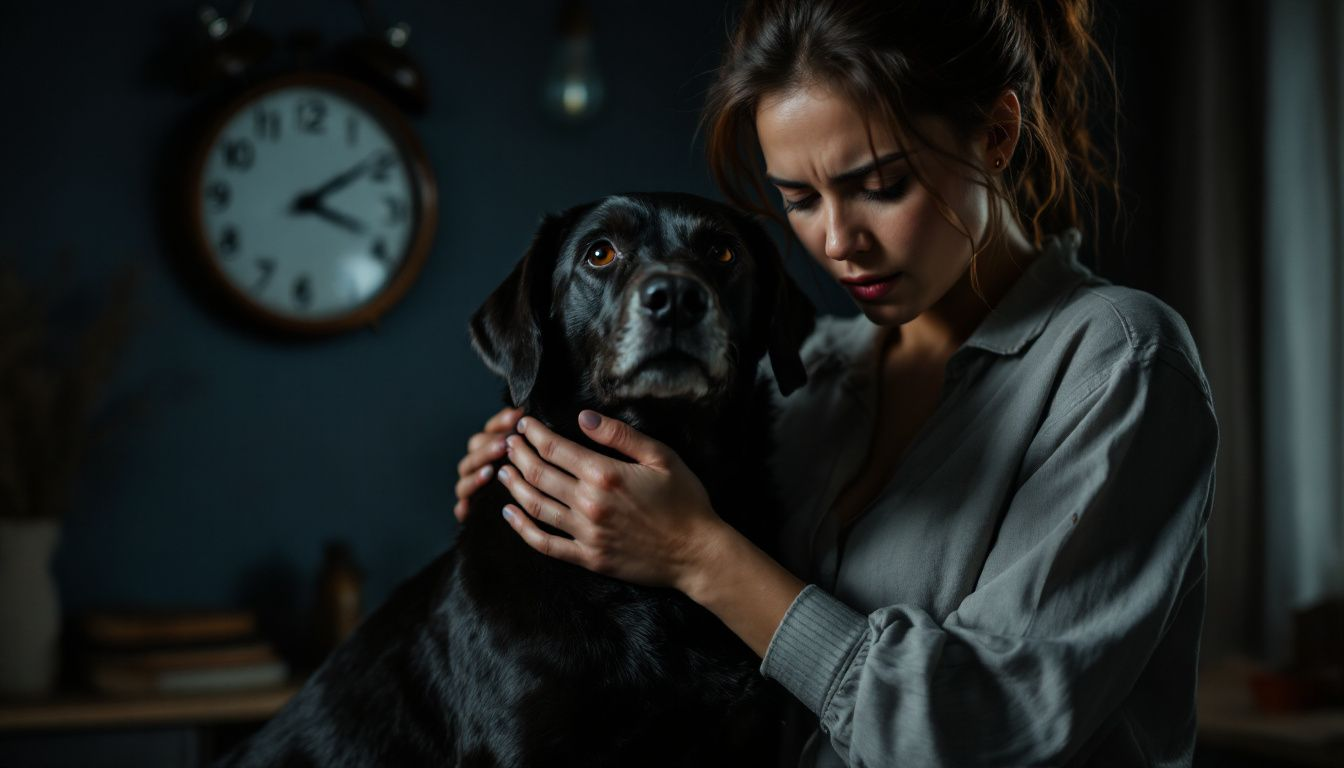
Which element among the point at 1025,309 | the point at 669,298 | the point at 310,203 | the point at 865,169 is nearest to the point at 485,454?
the point at 669,298

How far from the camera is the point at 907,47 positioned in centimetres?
142

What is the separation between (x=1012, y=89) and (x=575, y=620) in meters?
0.91

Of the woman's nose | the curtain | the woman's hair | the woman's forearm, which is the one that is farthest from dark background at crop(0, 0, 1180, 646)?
the woman's forearm

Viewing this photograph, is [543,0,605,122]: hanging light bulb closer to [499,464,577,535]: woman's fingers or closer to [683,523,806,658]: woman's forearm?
[499,464,577,535]: woman's fingers

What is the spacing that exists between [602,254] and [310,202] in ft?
6.53

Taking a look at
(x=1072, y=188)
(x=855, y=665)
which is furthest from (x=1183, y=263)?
(x=855, y=665)

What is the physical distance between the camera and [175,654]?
285 cm

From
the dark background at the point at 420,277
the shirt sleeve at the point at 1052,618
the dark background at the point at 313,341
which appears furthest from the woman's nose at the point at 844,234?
the dark background at the point at 420,277

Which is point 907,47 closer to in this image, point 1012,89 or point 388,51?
point 1012,89

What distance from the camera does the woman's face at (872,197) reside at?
1396 millimetres

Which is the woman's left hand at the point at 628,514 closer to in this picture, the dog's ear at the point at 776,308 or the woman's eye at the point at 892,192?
the dog's ear at the point at 776,308

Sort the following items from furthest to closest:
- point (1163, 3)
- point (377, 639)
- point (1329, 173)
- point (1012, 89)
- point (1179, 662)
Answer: point (1163, 3) < point (1329, 173) < point (377, 639) < point (1012, 89) < point (1179, 662)

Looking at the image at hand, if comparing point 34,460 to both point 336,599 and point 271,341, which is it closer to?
point 271,341

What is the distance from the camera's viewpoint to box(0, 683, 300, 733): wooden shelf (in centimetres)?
261
